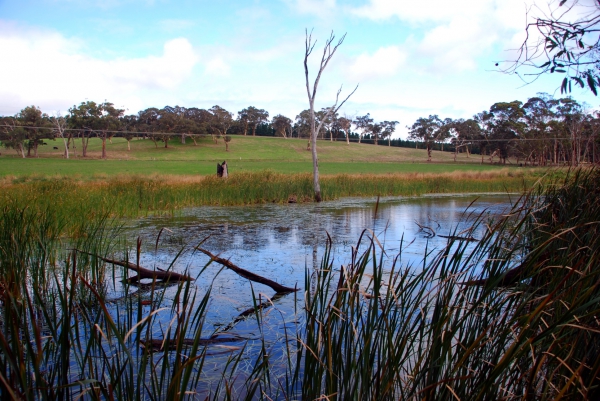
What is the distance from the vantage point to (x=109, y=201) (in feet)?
32.7

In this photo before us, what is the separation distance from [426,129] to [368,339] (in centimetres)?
7492

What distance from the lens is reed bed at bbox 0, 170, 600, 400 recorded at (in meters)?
1.71

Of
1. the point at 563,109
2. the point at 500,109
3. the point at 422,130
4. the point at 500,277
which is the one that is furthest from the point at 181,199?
the point at 422,130

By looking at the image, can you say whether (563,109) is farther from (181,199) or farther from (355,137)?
(355,137)

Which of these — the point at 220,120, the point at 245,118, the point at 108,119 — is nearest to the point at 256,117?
the point at 245,118

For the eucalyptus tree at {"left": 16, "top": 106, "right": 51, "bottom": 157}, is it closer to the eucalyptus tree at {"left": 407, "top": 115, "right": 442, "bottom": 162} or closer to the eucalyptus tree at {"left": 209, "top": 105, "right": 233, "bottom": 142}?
the eucalyptus tree at {"left": 209, "top": 105, "right": 233, "bottom": 142}

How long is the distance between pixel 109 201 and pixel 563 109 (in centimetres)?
5107

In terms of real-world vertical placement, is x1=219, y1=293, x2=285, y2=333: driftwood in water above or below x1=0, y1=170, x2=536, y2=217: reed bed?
below

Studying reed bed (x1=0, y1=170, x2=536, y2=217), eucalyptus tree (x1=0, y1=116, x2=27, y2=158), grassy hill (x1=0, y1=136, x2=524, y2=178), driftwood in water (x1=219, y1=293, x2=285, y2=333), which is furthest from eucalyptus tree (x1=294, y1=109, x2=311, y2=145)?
driftwood in water (x1=219, y1=293, x2=285, y2=333)

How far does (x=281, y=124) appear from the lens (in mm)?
91688

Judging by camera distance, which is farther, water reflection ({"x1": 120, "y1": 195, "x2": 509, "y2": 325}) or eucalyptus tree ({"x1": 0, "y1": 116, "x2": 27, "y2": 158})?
eucalyptus tree ({"x1": 0, "y1": 116, "x2": 27, "y2": 158})

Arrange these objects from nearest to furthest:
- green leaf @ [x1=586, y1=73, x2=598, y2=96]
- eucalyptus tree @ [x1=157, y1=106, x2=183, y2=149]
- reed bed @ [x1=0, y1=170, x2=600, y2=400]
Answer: reed bed @ [x1=0, y1=170, x2=600, y2=400] < green leaf @ [x1=586, y1=73, x2=598, y2=96] < eucalyptus tree @ [x1=157, y1=106, x2=183, y2=149]

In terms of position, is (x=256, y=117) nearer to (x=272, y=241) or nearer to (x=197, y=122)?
(x=197, y=122)

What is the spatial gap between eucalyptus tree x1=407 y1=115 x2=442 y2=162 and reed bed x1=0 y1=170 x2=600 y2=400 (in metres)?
69.5
